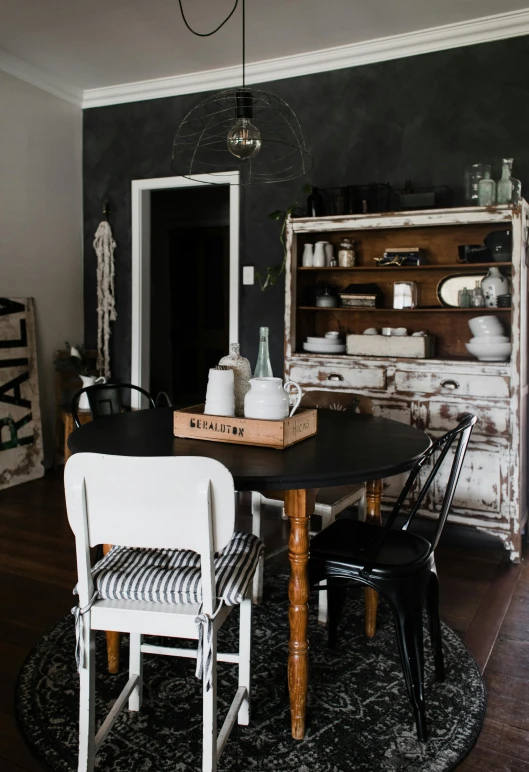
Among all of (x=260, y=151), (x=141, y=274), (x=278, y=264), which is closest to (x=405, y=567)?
(x=278, y=264)

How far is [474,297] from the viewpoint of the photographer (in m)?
3.50

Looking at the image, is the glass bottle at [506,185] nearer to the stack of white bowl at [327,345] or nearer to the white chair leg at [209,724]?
the stack of white bowl at [327,345]

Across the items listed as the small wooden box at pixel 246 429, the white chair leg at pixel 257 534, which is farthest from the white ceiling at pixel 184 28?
the white chair leg at pixel 257 534

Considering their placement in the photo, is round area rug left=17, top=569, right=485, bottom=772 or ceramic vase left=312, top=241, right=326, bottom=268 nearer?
round area rug left=17, top=569, right=485, bottom=772

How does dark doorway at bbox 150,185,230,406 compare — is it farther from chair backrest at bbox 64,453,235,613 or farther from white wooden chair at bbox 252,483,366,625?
chair backrest at bbox 64,453,235,613

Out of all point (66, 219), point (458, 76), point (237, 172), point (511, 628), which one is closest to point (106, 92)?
point (66, 219)

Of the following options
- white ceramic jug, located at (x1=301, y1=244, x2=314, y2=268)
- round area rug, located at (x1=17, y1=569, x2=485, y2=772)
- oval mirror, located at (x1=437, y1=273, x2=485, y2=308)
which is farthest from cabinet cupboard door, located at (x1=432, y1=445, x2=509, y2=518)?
white ceramic jug, located at (x1=301, y1=244, x2=314, y2=268)

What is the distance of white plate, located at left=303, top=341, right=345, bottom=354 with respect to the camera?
3850 mm

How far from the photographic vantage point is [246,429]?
1935 millimetres

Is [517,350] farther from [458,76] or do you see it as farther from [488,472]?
[458,76]

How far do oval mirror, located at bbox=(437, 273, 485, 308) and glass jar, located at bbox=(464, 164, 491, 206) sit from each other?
0.42 metres

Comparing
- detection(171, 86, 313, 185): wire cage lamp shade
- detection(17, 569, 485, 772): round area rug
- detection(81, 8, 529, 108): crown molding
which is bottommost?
detection(17, 569, 485, 772): round area rug

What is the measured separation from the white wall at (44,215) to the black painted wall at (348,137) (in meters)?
0.14

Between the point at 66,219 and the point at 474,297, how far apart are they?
318 cm
